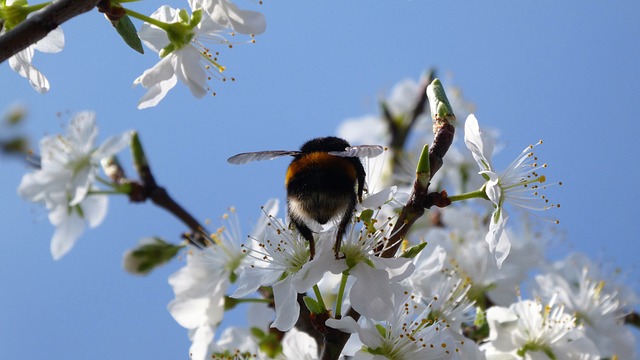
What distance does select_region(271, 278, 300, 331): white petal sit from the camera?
2.01 m

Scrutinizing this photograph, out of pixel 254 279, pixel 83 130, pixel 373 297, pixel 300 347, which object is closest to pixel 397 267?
pixel 373 297

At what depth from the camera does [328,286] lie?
2.72 m

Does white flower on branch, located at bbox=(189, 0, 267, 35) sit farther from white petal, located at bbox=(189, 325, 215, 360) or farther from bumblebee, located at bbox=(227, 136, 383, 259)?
white petal, located at bbox=(189, 325, 215, 360)

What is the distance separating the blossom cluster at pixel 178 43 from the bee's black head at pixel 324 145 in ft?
1.06

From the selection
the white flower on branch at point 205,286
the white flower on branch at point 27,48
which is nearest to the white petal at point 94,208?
the white flower on branch at point 205,286

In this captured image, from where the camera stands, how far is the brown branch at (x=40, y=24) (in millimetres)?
1584

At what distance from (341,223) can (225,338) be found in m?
1.23

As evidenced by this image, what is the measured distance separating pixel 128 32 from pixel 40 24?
31cm

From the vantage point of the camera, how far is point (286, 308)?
6.63 feet

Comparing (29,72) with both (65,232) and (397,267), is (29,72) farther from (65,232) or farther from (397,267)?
(65,232)

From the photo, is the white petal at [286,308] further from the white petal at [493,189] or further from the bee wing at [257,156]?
the white petal at [493,189]

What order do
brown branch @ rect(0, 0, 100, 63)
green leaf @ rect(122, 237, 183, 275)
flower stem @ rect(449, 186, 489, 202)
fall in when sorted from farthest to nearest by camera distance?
green leaf @ rect(122, 237, 183, 275), flower stem @ rect(449, 186, 489, 202), brown branch @ rect(0, 0, 100, 63)

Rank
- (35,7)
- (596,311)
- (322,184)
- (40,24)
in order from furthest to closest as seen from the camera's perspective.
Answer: (596,311) < (322,184) < (35,7) < (40,24)

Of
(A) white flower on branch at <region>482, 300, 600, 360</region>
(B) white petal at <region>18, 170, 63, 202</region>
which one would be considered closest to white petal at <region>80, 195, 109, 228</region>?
(B) white petal at <region>18, 170, 63, 202</region>
